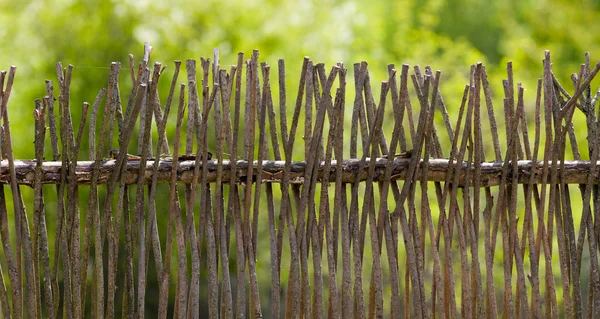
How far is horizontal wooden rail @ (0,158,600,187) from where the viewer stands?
144 centimetres

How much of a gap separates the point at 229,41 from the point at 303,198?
267cm

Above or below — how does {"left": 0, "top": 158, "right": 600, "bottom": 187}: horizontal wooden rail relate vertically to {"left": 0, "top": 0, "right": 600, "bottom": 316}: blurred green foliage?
below

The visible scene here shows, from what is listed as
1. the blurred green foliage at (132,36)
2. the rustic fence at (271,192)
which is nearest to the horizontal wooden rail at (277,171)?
the rustic fence at (271,192)

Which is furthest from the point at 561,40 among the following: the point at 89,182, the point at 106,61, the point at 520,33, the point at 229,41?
the point at 89,182

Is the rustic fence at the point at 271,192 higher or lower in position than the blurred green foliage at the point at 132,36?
lower

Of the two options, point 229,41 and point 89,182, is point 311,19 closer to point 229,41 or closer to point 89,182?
point 229,41

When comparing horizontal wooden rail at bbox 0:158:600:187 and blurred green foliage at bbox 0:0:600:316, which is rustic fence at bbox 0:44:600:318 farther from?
blurred green foliage at bbox 0:0:600:316

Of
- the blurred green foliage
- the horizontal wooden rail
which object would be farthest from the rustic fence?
the blurred green foliage

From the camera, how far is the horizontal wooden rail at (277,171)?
144 cm

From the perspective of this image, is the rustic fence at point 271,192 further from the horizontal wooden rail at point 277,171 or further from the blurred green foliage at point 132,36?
the blurred green foliage at point 132,36

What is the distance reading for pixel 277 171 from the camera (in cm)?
152

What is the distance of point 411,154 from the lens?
61.5 inches

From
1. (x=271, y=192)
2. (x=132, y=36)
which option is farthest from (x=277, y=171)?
(x=132, y=36)

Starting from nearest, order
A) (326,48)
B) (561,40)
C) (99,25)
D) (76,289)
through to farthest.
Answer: (76,289) → (99,25) → (326,48) → (561,40)
